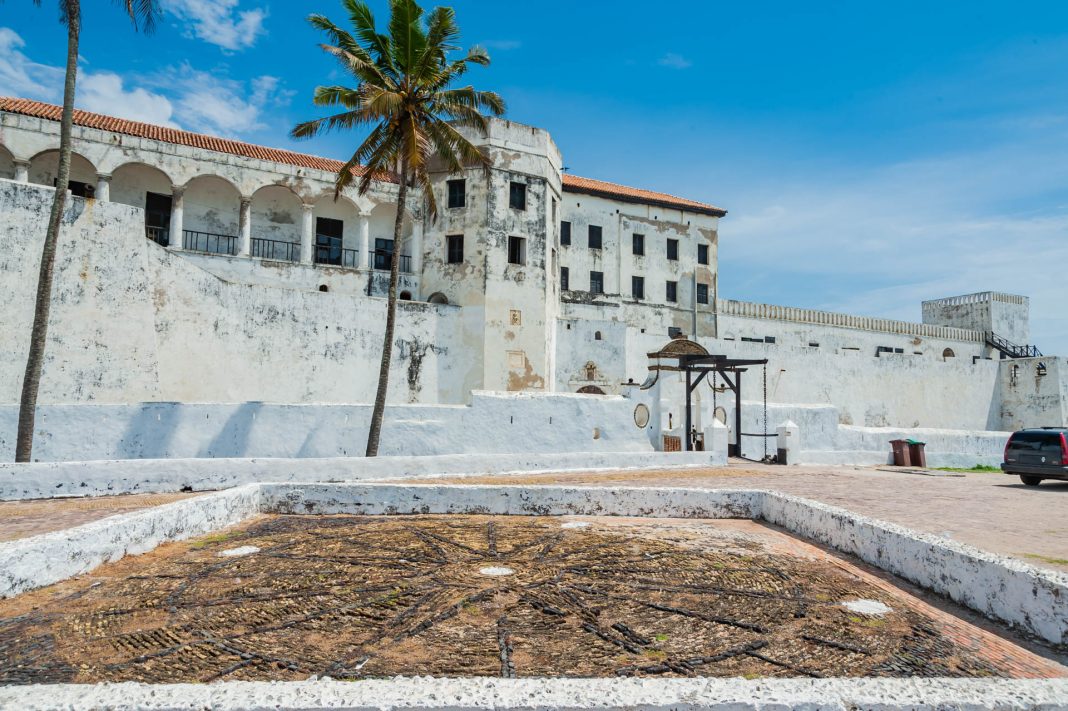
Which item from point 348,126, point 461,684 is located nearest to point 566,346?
point 348,126

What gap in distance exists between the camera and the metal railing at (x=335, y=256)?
90.8 feet

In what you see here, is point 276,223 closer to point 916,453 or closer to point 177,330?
point 177,330

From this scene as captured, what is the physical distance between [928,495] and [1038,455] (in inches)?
174

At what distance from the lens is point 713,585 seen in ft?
17.0

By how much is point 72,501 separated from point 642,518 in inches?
358

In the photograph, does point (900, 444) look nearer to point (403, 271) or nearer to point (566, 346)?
point (566, 346)

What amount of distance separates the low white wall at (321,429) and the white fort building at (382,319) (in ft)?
0.17

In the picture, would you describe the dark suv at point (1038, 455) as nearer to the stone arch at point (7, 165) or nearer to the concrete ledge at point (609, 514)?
the concrete ledge at point (609, 514)

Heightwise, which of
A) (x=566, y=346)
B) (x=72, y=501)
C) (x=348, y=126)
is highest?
(x=348, y=126)

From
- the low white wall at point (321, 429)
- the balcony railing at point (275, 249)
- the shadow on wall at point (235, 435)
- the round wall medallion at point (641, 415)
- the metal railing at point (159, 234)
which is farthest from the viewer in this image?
the balcony railing at point (275, 249)

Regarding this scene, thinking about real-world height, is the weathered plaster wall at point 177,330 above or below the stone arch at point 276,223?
below

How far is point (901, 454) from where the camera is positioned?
2145 cm

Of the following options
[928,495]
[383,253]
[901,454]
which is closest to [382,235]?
[383,253]

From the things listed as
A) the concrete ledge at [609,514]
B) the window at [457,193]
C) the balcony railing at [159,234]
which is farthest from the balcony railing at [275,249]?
the concrete ledge at [609,514]
